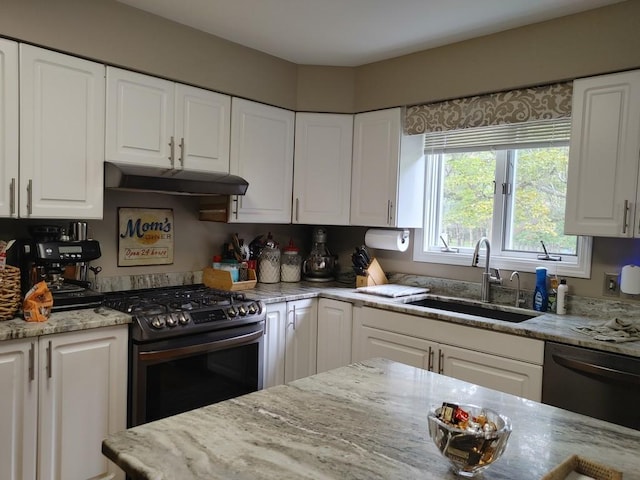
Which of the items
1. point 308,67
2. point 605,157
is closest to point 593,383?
point 605,157

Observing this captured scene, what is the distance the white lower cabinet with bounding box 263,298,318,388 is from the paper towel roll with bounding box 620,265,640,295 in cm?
178

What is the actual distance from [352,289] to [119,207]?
5.28ft

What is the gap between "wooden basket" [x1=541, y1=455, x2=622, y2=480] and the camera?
961 millimetres

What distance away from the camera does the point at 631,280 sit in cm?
243

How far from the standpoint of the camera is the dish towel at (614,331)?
2.16 metres

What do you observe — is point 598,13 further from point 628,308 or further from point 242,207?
point 242,207

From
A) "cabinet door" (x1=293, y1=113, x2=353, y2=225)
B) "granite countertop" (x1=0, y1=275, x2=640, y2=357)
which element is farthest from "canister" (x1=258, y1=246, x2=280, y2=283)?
"cabinet door" (x1=293, y1=113, x2=353, y2=225)

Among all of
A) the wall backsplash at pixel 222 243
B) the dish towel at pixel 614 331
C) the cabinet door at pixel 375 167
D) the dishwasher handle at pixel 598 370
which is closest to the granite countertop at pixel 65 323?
the wall backsplash at pixel 222 243

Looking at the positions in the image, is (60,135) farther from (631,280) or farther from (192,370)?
(631,280)

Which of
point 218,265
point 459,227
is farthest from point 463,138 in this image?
point 218,265

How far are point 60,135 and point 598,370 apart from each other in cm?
268

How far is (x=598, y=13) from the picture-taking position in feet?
8.01

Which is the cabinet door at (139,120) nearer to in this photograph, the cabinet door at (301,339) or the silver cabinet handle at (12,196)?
the silver cabinet handle at (12,196)

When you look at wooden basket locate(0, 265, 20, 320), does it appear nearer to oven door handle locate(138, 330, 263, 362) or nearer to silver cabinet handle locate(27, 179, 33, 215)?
silver cabinet handle locate(27, 179, 33, 215)
